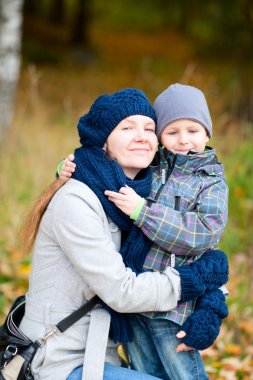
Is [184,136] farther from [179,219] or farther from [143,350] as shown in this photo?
[143,350]

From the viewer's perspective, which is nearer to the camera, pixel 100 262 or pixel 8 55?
pixel 100 262

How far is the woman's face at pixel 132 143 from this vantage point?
8.13ft

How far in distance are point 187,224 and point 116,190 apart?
306 millimetres

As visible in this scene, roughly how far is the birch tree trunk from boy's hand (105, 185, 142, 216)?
4.94 meters

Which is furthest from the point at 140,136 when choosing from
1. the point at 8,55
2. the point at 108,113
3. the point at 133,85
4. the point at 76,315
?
the point at 133,85

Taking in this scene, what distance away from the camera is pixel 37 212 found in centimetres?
251

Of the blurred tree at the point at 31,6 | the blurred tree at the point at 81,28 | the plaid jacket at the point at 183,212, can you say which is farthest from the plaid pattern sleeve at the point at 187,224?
the blurred tree at the point at 31,6

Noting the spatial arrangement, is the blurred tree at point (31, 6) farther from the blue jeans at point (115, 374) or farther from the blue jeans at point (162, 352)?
the blue jeans at point (115, 374)

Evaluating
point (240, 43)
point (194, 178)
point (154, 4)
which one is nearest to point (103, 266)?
point (194, 178)

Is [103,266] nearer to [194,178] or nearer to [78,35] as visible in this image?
[194,178]

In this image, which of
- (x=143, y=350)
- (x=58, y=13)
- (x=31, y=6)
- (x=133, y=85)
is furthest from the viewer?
(x=31, y=6)

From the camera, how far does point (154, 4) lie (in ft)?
67.0

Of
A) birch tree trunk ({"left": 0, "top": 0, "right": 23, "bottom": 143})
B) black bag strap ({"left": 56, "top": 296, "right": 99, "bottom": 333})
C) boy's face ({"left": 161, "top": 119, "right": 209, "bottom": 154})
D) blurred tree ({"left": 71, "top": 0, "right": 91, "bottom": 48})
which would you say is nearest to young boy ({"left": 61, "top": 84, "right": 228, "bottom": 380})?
boy's face ({"left": 161, "top": 119, "right": 209, "bottom": 154})

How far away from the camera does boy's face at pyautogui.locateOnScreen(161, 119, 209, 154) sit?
8.40 feet
